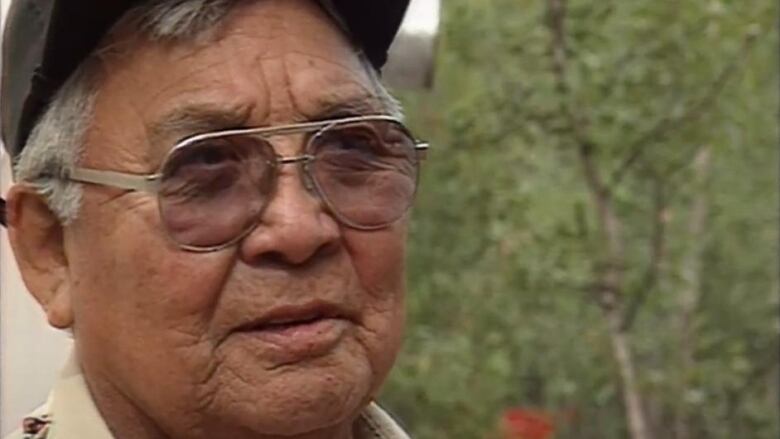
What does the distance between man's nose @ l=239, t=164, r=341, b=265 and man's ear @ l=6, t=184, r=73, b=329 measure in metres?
0.19

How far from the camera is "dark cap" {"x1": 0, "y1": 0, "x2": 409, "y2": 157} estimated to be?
1127 mm

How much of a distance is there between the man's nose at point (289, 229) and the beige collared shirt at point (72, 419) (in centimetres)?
20

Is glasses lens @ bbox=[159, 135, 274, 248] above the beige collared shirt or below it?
above

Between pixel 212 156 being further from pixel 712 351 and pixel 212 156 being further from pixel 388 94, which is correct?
pixel 712 351

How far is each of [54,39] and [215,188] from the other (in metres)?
0.17

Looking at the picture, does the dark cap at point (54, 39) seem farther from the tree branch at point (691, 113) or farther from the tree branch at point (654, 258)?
the tree branch at point (654, 258)

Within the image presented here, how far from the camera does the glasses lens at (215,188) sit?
3.60 ft

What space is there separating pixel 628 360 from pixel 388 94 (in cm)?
233

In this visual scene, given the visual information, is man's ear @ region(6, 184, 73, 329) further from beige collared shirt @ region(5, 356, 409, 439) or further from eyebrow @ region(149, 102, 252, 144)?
eyebrow @ region(149, 102, 252, 144)

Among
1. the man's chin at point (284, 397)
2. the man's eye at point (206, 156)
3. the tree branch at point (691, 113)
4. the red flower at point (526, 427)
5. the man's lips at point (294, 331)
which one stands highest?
the man's eye at point (206, 156)

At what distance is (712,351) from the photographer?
3957mm

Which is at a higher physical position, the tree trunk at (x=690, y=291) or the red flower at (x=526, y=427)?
the red flower at (x=526, y=427)

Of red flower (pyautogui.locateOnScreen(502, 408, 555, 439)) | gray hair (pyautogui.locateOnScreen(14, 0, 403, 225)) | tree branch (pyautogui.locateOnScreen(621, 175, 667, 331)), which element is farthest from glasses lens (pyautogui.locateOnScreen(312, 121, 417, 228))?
tree branch (pyautogui.locateOnScreen(621, 175, 667, 331))

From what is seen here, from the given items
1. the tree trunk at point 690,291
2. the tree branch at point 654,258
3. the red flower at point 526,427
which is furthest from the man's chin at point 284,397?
the tree trunk at point 690,291
